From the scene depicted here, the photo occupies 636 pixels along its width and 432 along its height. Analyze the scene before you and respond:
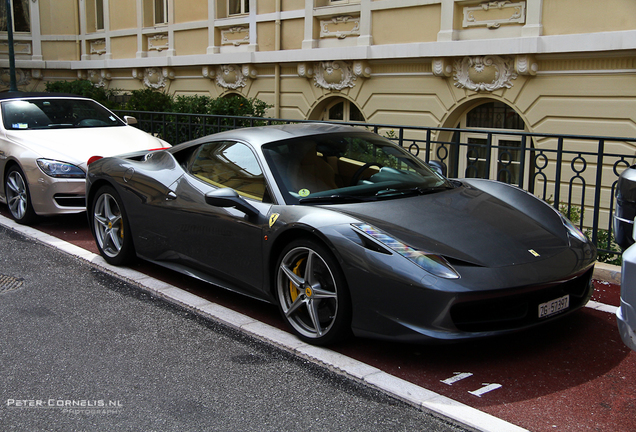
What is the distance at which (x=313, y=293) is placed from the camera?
439 cm

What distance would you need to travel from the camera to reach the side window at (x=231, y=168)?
16.4ft

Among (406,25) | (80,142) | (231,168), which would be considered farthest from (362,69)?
(231,168)

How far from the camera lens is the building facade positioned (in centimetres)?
1120

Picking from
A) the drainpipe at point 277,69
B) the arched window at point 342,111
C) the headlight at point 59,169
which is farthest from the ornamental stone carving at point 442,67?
the headlight at point 59,169

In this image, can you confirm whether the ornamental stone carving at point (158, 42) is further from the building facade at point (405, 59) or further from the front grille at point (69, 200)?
the front grille at point (69, 200)

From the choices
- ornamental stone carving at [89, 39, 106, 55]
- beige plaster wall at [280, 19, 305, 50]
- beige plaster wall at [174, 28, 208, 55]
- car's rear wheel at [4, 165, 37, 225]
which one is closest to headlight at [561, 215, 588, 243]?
car's rear wheel at [4, 165, 37, 225]

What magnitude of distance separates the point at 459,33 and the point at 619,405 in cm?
1027

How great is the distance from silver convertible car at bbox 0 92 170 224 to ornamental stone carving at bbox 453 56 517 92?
20.5 ft

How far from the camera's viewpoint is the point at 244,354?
435 centimetres

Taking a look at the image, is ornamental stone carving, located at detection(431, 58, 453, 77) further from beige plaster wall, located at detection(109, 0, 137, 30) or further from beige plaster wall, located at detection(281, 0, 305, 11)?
beige plaster wall, located at detection(109, 0, 137, 30)

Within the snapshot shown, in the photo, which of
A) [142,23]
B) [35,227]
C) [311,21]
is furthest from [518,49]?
[142,23]

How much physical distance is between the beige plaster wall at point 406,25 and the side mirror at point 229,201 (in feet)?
30.8

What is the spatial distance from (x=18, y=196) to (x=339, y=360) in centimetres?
576

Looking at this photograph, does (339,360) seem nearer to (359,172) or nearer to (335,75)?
(359,172)
